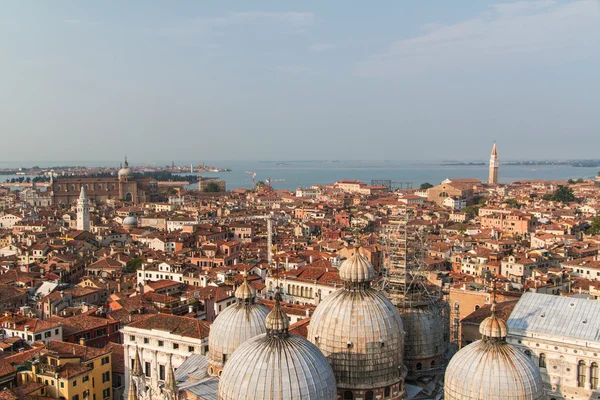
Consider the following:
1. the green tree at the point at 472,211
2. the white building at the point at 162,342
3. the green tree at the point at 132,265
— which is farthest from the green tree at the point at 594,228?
the white building at the point at 162,342

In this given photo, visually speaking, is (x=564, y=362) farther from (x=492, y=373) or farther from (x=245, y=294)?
(x=245, y=294)

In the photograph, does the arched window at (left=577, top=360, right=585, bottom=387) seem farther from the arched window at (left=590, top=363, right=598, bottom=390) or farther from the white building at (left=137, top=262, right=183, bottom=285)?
the white building at (left=137, top=262, right=183, bottom=285)

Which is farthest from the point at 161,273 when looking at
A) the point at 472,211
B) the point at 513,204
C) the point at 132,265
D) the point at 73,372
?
the point at 513,204

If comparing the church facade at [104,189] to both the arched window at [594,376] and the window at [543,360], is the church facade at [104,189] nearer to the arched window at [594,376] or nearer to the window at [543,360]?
the window at [543,360]

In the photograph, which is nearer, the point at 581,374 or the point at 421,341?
the point at 581,374

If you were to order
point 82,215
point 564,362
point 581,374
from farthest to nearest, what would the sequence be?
point 82,215 < point 564,362 < point 581,374

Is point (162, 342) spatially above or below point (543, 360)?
below
